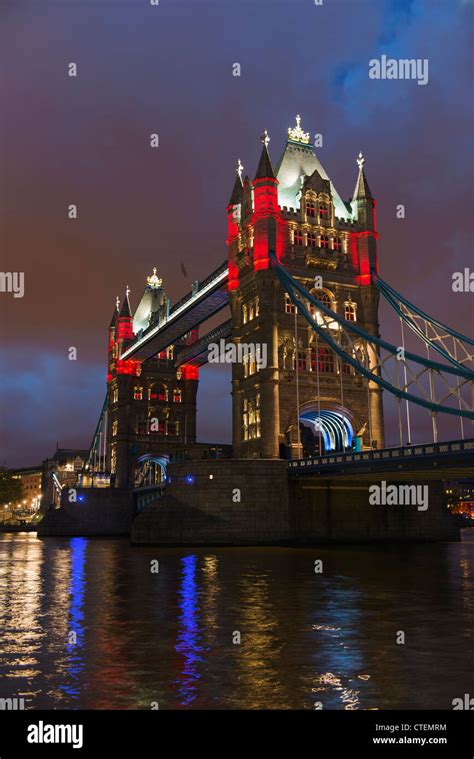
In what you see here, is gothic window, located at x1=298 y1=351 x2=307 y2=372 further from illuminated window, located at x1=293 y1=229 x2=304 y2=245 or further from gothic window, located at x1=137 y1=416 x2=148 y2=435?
gothic window, located at x1=137 y1=416 x2=148 y2=435

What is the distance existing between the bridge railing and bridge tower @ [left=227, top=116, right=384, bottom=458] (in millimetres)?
7035

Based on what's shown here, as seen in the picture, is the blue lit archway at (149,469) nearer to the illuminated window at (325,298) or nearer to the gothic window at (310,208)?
the illuminated window at (325,298)

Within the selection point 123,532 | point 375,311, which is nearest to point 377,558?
point 375,311

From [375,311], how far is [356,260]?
4.73 metres

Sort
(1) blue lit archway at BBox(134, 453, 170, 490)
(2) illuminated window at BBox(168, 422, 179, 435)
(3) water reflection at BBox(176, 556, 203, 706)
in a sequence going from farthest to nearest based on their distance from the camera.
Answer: (2) illuminated window at BBox(168, 422, 179, 435) < (1) blue lit archway at BBox(134, 453, 170, 490) < (3) water reflection at BBox(176, 556, 203, 706)

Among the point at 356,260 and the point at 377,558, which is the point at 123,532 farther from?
the point at 377,558

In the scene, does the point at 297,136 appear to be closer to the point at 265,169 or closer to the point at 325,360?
the point at 265,169

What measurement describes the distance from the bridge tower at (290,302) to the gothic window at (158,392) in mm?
38987

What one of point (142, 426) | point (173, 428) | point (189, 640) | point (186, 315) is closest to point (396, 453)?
point (189, 640)

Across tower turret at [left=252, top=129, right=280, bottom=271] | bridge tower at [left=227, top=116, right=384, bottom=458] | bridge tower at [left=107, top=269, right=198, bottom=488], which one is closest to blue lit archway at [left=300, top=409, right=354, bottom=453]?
bridge tower at [left=227, top=116, right=384, bottom=458]

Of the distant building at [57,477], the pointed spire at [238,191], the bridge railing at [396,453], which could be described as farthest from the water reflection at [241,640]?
the distant building at [57,477]

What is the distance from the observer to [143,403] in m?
99.1

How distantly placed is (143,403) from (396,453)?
61.5 metres

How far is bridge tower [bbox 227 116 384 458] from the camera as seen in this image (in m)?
56.6
